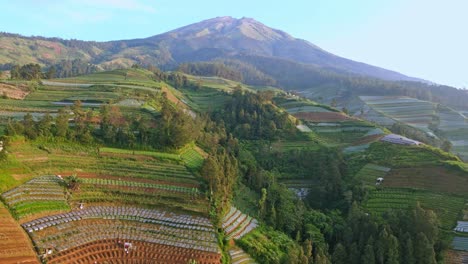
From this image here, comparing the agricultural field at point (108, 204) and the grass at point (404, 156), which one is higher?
the grass at point (404, 156)

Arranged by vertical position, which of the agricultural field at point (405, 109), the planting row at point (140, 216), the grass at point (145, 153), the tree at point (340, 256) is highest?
the agricultural field at point (405, 109)

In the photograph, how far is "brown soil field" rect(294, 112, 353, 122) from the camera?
209 feet

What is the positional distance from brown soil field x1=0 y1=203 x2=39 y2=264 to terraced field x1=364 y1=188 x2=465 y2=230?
89.9 ft

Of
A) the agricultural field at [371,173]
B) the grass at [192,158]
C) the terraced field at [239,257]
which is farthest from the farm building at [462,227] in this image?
the grass at [192,158]

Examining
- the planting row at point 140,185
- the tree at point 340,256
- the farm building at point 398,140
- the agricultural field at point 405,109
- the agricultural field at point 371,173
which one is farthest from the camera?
the agricultural field at point 405,109

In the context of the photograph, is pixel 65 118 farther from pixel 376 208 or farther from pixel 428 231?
pixel 428 231

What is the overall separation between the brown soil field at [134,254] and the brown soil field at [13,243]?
5.23 feet

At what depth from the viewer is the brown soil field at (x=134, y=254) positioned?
2273cm

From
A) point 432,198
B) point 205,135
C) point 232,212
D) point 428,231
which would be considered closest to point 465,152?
point 432,198

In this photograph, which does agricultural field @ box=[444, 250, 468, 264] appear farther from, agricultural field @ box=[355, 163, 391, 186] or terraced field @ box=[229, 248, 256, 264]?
terraced field @ box=[229, 248, 256, 264]

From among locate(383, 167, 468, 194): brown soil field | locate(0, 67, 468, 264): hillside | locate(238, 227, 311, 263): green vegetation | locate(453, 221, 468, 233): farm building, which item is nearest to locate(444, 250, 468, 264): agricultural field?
locate(0, 67, 468, 264): hillside

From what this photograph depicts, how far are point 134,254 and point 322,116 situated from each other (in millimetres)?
47890

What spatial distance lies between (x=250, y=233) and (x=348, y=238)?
8.02 metres

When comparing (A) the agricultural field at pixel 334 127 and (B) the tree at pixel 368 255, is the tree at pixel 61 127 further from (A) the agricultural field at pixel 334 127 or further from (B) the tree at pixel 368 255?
(A) the agricultural field at pixel 334 127
